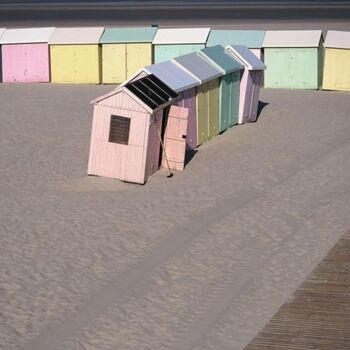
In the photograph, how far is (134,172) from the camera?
17.8 metres

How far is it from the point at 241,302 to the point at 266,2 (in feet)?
184

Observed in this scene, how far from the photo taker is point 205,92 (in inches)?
834

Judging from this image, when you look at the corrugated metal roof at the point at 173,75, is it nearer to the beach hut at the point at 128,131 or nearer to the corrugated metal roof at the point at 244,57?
the beach hut at the point at 128,131

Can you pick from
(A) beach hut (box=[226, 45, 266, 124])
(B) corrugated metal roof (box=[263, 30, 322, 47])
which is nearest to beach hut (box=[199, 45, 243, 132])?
(A) beach hut (box=[226, 45, 266, 124])

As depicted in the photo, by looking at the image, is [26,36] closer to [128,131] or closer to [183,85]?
[183,85]

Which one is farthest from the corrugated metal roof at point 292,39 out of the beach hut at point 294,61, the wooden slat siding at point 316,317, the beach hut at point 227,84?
the wooden slat siding at point 316,317

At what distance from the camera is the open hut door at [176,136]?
1878cm

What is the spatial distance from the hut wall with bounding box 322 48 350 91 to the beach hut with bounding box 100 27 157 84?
5.12m

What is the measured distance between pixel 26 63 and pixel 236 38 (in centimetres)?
631

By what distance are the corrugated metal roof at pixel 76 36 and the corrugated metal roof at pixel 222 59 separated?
7511mm

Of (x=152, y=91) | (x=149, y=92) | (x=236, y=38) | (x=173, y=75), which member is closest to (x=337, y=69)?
(x=236, y=38)

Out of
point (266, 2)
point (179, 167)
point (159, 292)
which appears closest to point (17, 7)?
point (266, 2)

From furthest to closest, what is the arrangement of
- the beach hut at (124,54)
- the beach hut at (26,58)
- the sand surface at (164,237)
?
the beach hut at (26,58) → the beach hut at (124,54) → the sand surface at (164,237)

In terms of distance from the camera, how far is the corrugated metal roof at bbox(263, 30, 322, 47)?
96.9 feet
